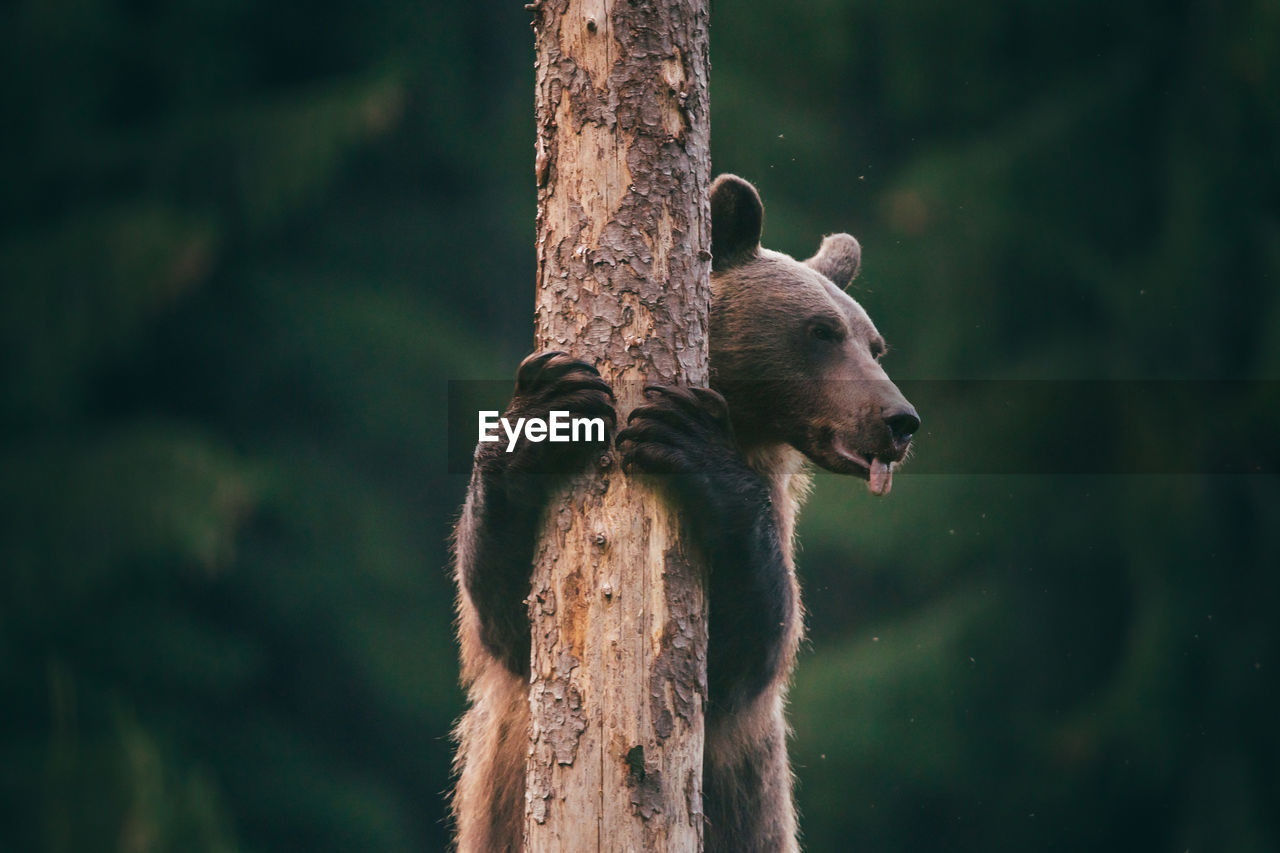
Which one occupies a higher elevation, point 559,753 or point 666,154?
point 666,154

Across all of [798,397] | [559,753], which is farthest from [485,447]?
[798,397]

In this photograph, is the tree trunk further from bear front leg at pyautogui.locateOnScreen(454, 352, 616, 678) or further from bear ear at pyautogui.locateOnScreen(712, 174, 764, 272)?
bear ear at pyautogui.locateOnScreen(712, 174, 764, 272)

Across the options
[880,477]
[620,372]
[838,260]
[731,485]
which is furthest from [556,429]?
[838,260]

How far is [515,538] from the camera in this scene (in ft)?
8.63

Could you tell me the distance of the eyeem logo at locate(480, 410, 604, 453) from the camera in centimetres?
228

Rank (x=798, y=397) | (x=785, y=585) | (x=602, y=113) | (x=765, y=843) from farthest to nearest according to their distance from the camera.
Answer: (x=765, y=843)
(x=798, y=397)
(x=785, y=585)
(x=602, y=113)

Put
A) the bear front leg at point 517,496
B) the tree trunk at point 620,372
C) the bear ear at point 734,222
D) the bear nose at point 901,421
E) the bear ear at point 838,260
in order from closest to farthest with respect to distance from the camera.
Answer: the tree trunk at point 620,372 < the bear front leg at point 517,496 < the bear nose at point 901,421 < the bear ear at point 734,222 < the bear ear at point 838,260

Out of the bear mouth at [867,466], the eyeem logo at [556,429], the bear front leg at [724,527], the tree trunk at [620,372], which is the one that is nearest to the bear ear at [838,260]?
the bear mouth at [867,466]

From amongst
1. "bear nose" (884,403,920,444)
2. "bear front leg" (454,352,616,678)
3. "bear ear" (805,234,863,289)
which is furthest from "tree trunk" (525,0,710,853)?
"bear ear" (805,234,863,289)

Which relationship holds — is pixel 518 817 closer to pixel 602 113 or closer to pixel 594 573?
pixel 594 573

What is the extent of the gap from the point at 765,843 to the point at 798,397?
128cm

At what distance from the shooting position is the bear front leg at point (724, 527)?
2.28 meters

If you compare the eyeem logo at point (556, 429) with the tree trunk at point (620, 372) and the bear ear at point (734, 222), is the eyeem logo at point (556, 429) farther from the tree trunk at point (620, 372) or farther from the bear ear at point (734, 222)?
the bear ear at point (734, 222)

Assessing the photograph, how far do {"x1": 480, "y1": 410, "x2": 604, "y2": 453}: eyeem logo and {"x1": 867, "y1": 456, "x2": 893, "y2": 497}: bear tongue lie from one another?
0.86 m
